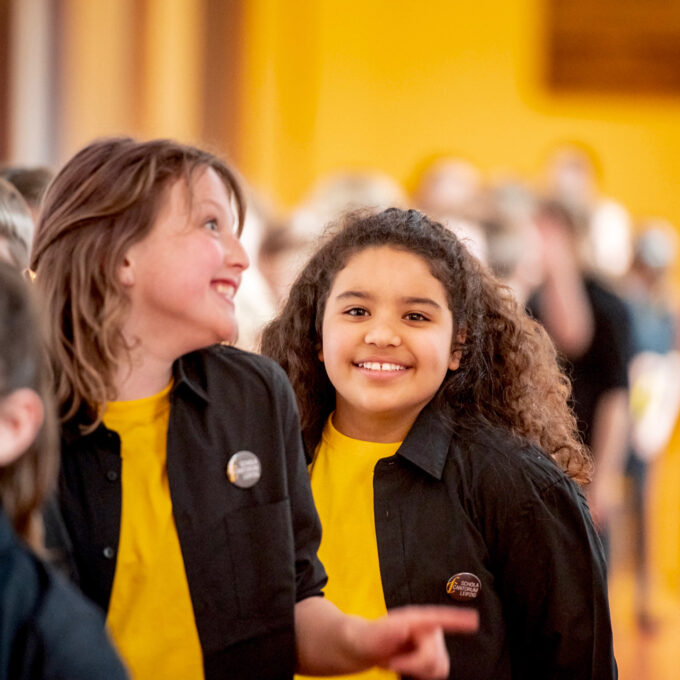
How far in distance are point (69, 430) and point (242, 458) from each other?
0.79 ft

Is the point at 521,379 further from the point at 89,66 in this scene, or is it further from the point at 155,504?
the point at 89,66

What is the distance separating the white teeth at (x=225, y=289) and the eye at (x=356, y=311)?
0.25m

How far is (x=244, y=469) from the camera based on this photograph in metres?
1.58

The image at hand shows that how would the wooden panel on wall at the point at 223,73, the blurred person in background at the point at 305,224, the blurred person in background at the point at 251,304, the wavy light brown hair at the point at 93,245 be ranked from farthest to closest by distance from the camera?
the wooden panel on wall at the point at 223,73, the blurred person in background at the point at 305,224, the blurred person in background at the point at 251,304, the wavy light brown hair at the point at 93,245

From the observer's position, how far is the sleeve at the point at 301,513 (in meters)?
1.63

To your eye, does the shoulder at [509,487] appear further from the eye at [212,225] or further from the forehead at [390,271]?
the eye at [212,225]

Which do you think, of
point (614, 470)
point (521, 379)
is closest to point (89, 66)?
point (614, 470)

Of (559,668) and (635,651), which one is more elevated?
(559,668)

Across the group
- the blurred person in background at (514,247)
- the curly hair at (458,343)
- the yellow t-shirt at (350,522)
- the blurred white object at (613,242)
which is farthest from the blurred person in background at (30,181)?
the blurred white object at (613,242)

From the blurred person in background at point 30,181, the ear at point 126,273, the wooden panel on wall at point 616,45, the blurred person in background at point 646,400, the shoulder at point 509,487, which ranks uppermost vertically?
the wooden panel on wall at point 616,45

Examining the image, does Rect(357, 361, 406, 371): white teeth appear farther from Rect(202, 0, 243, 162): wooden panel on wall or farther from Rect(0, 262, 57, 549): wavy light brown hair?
Rect(202, 0, 243, 162): wooden panel on wall

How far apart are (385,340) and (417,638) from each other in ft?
1.70

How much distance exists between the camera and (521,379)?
1947 millimetres

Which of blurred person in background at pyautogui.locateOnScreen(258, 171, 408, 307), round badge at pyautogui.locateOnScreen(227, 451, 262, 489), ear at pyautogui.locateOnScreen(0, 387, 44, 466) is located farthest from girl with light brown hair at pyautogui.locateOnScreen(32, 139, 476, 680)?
blurred person in background at pyautogui.locateOnScreen(258, 171, 408, 307)
